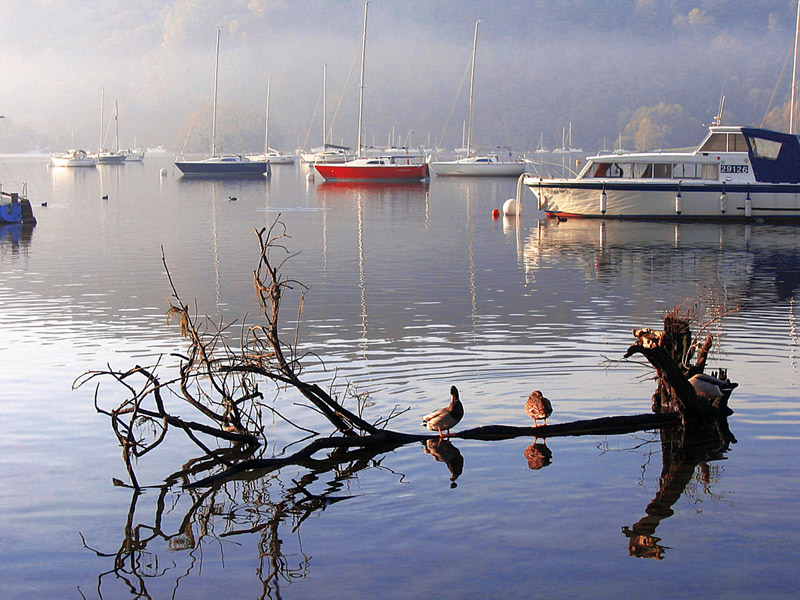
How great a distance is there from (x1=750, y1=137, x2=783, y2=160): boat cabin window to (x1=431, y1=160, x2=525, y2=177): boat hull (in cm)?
7012

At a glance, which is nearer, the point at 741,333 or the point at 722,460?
the point at 722,460

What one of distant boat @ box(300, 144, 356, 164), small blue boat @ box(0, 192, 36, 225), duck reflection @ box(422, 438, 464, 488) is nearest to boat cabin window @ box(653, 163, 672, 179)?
small blue boat @ box(0, 192, 36, 225)

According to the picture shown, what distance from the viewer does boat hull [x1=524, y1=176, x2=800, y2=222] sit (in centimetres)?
4159

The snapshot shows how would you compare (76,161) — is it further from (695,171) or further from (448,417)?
(448,417)

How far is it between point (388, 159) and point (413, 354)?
8086cm

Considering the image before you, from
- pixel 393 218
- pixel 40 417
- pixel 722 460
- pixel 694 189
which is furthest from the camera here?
pixel 393 218

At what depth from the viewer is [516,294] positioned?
23141mm

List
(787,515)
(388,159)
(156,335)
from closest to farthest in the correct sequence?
(787,515)
(156,335)
(388,159)

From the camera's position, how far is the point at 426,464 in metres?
10.9

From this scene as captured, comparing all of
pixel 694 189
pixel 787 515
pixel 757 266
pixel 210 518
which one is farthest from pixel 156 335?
pixel 694 189

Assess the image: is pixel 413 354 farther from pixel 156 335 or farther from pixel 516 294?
pixel 516 294

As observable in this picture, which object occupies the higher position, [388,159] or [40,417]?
[388,159]

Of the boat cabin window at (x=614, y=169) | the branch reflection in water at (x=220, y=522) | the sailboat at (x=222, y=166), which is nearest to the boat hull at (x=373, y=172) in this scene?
the sailboat at (x=222, y=166)

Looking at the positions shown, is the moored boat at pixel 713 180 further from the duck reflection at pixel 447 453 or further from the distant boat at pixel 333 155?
the distant boat at pixel 333 155
